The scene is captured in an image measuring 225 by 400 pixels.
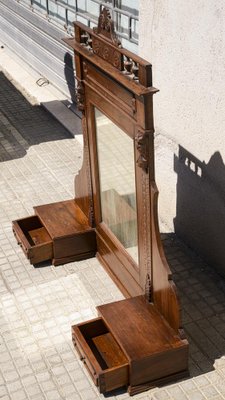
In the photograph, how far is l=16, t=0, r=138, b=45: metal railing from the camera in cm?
891

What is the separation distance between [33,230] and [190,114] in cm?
247

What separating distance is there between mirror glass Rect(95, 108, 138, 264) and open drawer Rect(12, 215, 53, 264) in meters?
0.86

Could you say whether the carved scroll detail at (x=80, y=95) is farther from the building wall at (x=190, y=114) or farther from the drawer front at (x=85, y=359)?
the drawer front at (x=85, y=359)

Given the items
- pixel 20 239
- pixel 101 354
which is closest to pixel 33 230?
pixel 20 239

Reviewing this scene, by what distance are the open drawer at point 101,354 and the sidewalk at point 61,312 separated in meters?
0.18

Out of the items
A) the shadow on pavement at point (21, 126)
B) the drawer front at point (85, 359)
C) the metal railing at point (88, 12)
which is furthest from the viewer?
the shadow on pavement at point (21, 126)

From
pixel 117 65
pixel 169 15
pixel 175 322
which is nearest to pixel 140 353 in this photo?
pixel 175 322

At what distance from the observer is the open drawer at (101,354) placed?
216 inches

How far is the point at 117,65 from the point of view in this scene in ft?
18.2

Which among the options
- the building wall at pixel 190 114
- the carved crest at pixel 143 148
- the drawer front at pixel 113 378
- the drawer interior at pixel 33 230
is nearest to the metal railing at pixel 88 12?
the building wall at pixel 190 114

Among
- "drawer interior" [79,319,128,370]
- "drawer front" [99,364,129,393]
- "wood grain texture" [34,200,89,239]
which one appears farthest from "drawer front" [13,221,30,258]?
"drawer front" [99,364,129,393]

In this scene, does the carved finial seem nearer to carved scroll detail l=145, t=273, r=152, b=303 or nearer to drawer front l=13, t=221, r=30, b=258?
carved scroll detail l=145, t=273, r=152, b=303

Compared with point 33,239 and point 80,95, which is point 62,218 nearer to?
point 33,239

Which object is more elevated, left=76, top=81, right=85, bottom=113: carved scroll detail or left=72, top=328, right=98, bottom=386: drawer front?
left=76, top=81, right=85, bottom=113: carved scroll detail
